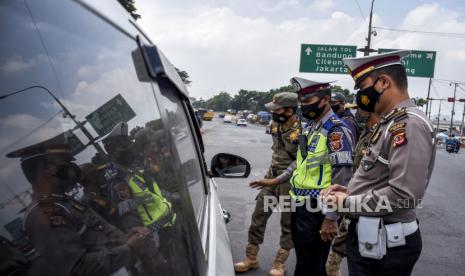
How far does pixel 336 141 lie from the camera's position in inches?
113

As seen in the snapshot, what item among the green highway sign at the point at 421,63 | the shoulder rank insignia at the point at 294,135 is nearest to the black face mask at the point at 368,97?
the shoulder rank insignia at the point at 294,135

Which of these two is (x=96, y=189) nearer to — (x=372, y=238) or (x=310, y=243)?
(x=372, y=238)

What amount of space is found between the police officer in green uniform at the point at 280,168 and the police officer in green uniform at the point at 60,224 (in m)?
3.20

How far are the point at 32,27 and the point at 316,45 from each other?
63.2 ft

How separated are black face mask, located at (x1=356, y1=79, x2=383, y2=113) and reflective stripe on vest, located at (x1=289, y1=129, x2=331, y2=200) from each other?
2.36 feet

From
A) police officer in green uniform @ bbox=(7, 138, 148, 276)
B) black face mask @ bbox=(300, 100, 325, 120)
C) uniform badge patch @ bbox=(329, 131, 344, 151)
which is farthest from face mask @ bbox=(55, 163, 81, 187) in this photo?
black face mask @ bbox=(300, 100, 325, 120)

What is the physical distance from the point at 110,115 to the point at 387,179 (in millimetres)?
1563

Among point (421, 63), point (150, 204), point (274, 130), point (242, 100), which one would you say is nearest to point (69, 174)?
point (150, 204)

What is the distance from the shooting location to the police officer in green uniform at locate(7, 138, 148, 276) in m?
0.69

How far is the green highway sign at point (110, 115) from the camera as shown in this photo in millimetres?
885

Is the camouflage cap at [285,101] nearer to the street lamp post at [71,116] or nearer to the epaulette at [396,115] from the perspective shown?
the epaulette at [396,115]

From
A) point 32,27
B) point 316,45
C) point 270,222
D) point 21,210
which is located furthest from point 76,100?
point 316,45

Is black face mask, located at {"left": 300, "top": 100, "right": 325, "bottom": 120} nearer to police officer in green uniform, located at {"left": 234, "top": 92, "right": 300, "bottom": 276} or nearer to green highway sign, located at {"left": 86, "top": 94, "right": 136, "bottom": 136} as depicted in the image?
police officer in green uniform, located at {"left": 234, "top": 92, "right": 300, "bottom": 276}

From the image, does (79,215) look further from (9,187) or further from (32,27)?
(32,27)
